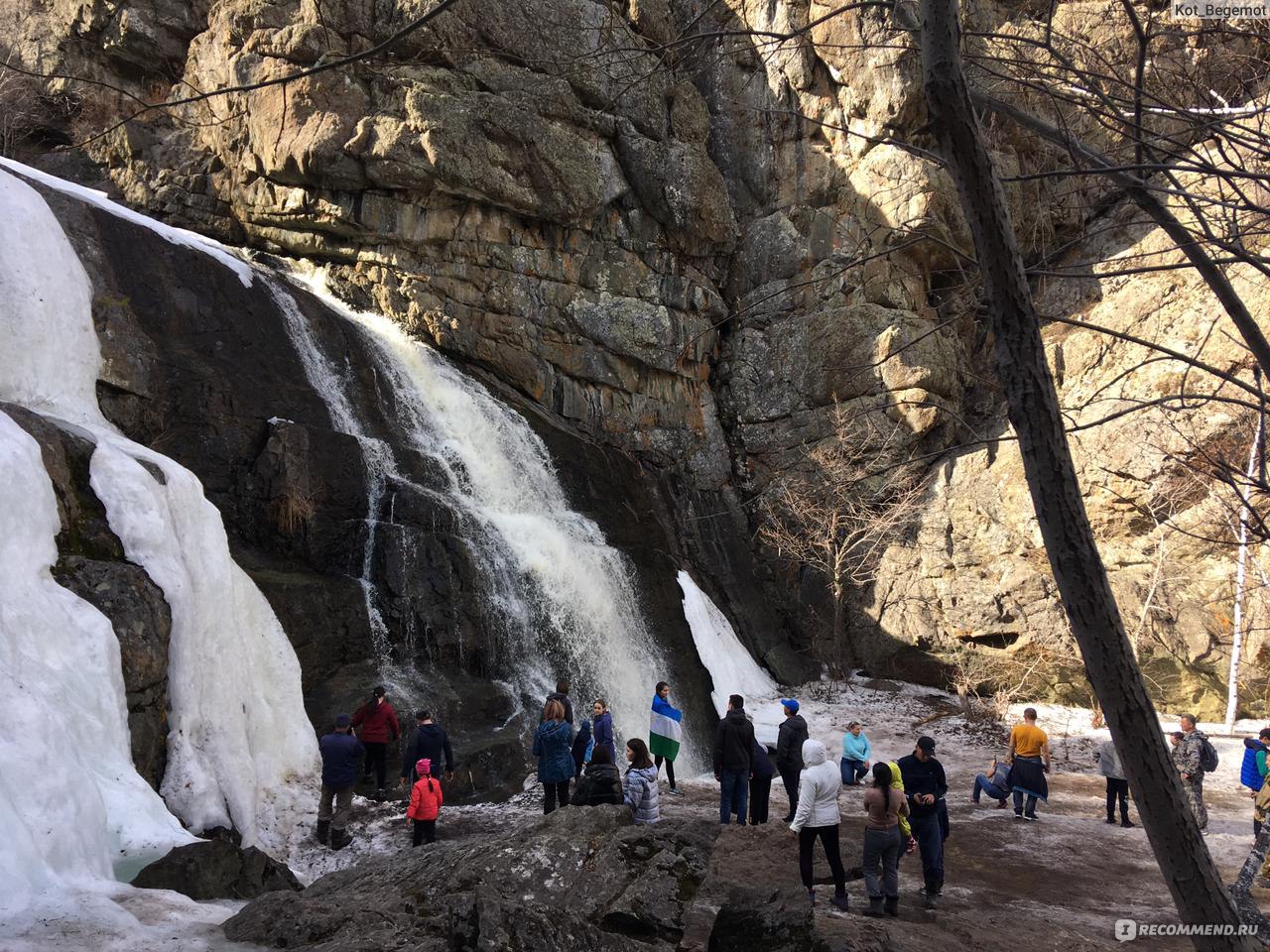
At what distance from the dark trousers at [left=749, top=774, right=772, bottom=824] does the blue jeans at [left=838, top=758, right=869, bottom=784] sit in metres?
3.10

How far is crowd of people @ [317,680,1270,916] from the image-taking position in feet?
24.0

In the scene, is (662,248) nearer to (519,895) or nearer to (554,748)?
(554,748)

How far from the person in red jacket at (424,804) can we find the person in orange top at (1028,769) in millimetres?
7553

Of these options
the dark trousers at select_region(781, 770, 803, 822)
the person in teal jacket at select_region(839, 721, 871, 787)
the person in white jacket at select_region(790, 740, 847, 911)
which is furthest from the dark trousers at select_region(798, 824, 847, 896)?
the person in teal jacket at select_region(839, 721, 871, 787)

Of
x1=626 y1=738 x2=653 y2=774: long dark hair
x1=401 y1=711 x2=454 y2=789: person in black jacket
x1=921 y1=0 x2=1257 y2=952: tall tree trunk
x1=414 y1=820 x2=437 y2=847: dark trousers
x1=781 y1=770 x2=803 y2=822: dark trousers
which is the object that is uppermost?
x1=921 y1=0 x2=1257 y2=952: tall tree trunk

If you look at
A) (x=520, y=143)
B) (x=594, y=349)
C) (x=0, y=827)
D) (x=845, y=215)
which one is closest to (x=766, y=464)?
(x=594, y=349)

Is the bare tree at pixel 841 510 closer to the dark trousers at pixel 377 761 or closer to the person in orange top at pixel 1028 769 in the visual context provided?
the person in orange top at pixel 1028 769

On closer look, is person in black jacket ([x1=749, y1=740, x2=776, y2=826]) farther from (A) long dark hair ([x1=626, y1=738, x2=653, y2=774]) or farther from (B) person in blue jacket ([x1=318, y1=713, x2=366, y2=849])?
(B) person in blue jacket ([x1=318, y1=713, x2=366, y2=849])

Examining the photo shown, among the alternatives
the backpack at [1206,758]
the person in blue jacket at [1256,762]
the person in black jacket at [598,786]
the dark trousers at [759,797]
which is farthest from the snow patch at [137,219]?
the person in blue jacket at [1256,762]

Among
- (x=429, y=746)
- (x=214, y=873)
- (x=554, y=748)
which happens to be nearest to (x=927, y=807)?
(x=554, y=748)

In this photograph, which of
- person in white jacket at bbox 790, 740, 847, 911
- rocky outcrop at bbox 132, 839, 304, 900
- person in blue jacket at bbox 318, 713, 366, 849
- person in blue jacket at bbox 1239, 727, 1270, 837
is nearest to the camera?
rocky outcrop at bbox 132, 839, 304, 900

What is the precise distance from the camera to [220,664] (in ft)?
31.9

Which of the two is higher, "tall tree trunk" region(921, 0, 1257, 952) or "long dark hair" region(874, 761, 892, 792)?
"tall tree trunk" region(921, 0, 1257, 952)

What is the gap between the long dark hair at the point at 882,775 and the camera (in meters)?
7.04
